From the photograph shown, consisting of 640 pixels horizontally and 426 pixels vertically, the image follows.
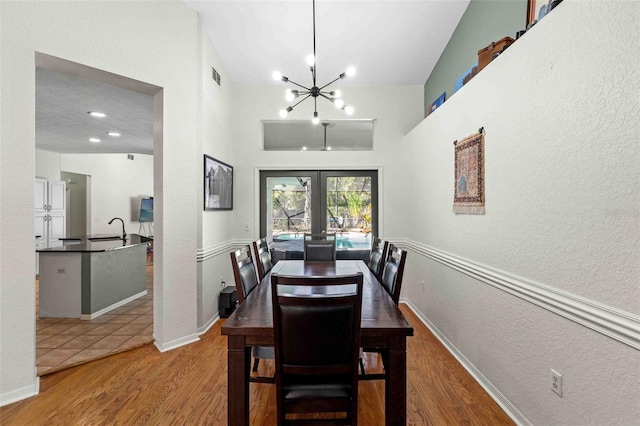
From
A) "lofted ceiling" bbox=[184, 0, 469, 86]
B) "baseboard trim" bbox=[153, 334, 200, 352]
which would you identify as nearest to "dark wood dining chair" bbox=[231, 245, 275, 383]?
"baseboard trim" bbox=[153, 334, 200, 352]

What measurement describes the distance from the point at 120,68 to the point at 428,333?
3950 millimetres

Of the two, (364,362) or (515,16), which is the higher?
(515,16)

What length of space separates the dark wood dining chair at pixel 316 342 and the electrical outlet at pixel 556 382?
1.09m

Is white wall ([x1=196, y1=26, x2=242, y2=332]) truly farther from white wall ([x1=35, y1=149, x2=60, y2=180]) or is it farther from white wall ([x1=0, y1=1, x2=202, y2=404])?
white wall ([x1=35, y1=149, x2=60, y2=180])

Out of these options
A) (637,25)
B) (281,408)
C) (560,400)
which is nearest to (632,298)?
(560,400)

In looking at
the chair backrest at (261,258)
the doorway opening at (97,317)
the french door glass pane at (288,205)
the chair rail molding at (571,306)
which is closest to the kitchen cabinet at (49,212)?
the doorway opening at (97,317)

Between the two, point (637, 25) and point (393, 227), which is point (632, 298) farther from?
point (393, 227)

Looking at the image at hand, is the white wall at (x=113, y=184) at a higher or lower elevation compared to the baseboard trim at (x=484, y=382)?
higher

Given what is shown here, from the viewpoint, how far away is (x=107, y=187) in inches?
298

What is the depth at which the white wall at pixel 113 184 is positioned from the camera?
23.5 feet

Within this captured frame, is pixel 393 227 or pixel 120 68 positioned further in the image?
pixel 393 227

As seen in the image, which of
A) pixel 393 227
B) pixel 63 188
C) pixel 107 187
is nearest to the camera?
pixel 393 227

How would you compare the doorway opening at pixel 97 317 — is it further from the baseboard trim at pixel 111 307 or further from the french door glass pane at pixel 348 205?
the french door glass pane at pixel 348 205

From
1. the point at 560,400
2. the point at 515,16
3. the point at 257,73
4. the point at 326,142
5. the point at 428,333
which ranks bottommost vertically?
the point at 428,333
